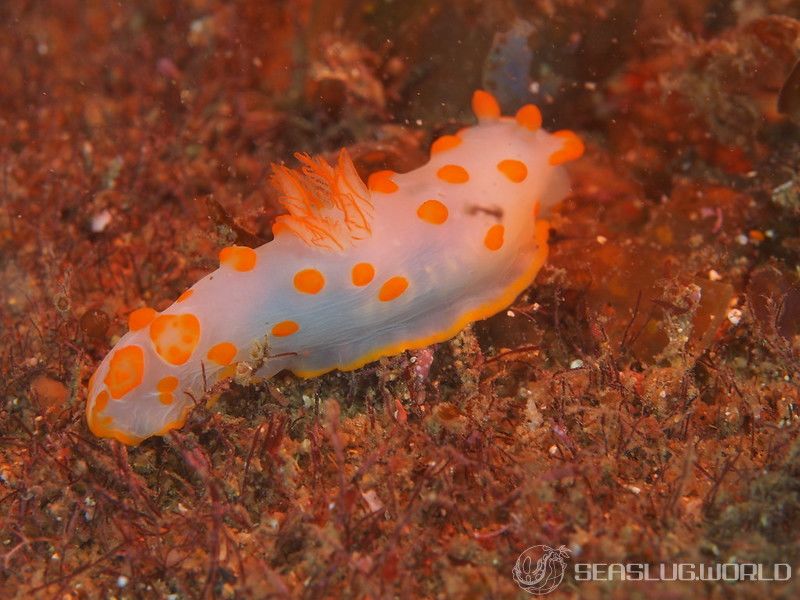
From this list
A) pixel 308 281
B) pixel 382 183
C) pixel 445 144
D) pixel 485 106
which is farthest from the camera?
pixel 485 106

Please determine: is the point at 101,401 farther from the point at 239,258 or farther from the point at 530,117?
the point at 530,117

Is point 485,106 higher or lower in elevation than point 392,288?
higher

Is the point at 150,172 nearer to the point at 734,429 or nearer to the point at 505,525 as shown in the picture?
the point at 505,525

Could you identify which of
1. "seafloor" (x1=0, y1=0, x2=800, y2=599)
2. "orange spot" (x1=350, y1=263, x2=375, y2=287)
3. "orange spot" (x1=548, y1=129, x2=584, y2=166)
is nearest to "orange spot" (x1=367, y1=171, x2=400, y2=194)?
"seafloor" (x1=0, y1=0, x2=800, y2=599)

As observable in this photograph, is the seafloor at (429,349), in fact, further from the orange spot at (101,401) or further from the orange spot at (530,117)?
the orange spot at (530,117)

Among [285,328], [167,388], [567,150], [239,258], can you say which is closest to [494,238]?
[567,150]

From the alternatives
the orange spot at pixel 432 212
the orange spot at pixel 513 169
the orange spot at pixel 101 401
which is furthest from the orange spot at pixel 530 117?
the orange spot at pixel 101 401
